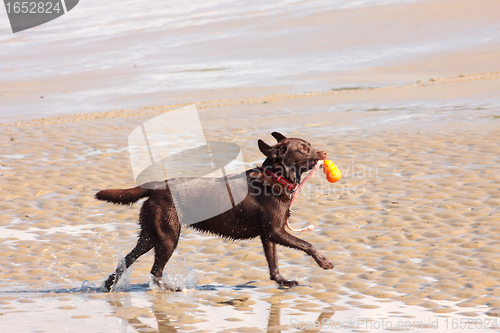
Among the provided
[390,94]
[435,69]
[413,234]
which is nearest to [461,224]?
[413,234]

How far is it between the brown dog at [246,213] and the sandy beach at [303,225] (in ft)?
0.96

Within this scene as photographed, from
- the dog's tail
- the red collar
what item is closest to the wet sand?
the dog's tail

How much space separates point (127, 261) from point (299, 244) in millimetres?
1767

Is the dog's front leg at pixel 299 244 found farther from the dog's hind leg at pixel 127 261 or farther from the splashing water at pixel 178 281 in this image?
the dog's hind leg at pixel 127 261

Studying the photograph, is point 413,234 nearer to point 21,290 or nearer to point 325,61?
point 21,290

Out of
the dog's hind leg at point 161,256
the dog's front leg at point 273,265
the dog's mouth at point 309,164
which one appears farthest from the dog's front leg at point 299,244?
the dog's hind leg at point 161,256

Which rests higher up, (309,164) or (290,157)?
(290,157)

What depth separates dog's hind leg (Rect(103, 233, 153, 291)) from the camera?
247 inches

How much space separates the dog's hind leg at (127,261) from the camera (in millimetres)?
6285

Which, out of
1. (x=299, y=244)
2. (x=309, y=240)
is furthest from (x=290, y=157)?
(x=309, y=240)

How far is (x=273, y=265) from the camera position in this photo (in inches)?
251

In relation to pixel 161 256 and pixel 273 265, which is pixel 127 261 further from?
pixel 273 265

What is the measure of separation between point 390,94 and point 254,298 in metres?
13.6

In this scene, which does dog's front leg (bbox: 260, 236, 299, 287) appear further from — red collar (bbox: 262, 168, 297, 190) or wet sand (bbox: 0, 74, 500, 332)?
red collar (bbox: 262, 168, 297, 190)
